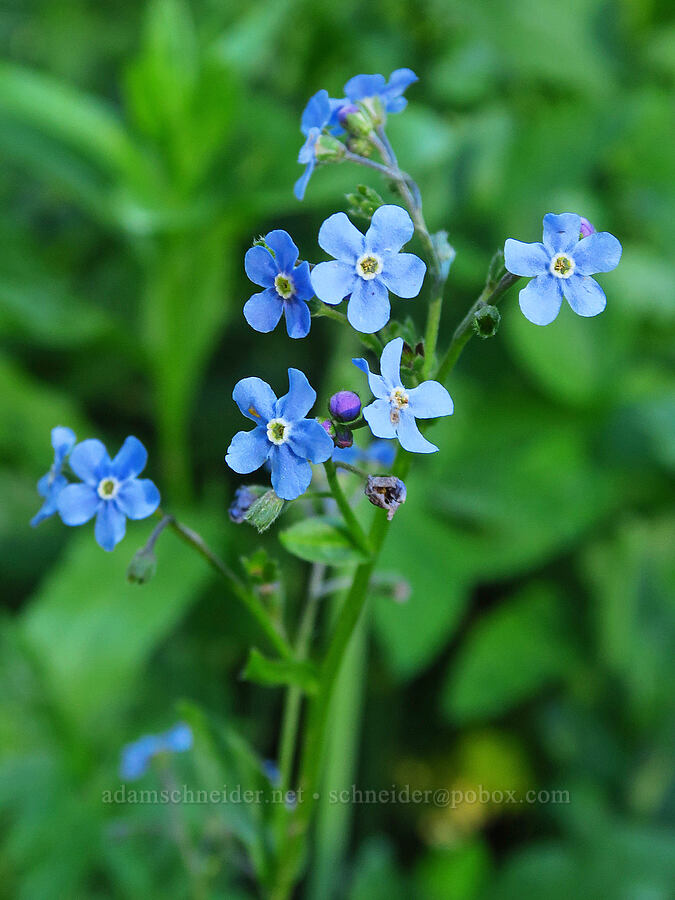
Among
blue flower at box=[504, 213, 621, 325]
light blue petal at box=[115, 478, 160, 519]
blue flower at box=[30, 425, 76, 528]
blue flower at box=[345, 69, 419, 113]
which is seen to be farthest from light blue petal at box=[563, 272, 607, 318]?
blue flower at box=[30, 425, 76, 528]

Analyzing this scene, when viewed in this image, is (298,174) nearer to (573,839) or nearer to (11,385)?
(11,385)

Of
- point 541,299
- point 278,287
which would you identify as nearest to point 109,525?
point 278,287

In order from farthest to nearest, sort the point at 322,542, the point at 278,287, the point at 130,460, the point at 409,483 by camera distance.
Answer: the point at 409,483 < the point at 322,542 < the point at 130,460 < the point at 278,287

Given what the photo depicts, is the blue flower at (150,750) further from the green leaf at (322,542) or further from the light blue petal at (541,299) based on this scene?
the light blue petal at (541,299)

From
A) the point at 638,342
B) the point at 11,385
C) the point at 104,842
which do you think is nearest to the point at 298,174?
the point at 11,385

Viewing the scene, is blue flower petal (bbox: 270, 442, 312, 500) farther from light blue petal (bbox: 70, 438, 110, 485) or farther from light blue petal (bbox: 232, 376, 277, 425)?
light blue petal (bbox: 70, 438, 110, 485)

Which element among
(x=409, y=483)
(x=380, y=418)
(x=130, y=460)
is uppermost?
(x=380, y=418)

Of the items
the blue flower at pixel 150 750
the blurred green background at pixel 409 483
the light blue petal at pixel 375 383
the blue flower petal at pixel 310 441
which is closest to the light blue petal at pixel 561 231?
the light blue petal at pixel 375 383

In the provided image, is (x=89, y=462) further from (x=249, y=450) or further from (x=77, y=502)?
(x=249, y=450)
